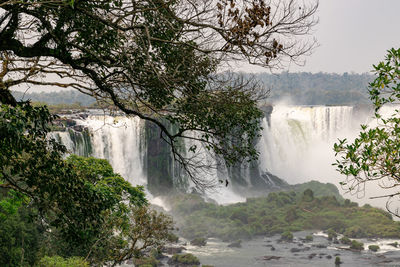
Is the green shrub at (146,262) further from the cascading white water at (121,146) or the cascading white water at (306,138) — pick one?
the cascading white water at (306,138)

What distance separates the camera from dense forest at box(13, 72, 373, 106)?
139 metres

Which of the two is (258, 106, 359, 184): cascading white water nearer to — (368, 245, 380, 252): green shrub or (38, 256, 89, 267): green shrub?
(368, 245, 380, 252): green shrub

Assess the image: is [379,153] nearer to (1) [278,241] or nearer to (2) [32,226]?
(2) [32,226]

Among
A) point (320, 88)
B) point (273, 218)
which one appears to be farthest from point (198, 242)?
point (320, 88)

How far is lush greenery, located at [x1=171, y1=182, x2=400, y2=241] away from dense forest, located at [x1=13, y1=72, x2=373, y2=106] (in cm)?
7541

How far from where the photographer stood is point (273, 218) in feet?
141

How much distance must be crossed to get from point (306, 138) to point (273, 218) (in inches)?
1085

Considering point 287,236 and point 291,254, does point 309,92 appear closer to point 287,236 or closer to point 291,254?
point 287,236

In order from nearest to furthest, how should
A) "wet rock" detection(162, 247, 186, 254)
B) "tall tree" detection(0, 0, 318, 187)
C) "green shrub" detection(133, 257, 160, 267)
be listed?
"tall tree" detection(0, 0, 318, 187)
"green shrub" detection(133, 257, 160, 267)
"wet rock" detection(162, 247, 186, 254)

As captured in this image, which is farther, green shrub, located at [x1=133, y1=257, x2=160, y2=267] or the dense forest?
the dense forest

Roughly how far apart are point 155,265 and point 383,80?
22.1m

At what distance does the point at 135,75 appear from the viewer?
7648 millimetres

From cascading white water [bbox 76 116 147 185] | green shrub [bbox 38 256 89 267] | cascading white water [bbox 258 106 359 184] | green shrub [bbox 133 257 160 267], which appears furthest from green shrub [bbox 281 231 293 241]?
green shrub [bbox 38 256 89 267]

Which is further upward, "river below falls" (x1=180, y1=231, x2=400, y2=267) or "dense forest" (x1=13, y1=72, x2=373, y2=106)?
"dense forest" (x1=13, y1=72, x2=373, y2=106)
